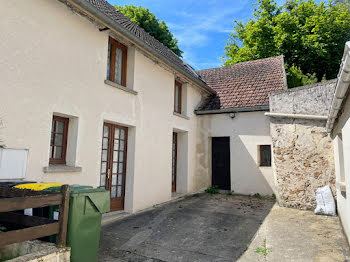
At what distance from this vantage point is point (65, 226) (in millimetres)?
2807

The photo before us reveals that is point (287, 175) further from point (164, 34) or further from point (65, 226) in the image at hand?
point (164, 34)

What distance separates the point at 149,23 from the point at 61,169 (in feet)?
63.9

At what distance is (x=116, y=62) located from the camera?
258 inches

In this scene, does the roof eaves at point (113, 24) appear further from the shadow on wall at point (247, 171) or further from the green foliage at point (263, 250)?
the green foliage at point (263, 250)

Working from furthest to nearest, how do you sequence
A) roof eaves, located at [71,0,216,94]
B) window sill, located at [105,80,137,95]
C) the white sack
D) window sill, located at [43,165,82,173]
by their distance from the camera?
the white sack, window sill, located at [105,80,137,95], roof eaves, located at [71,0,216,94], window sill, located at [43,165,82,173]

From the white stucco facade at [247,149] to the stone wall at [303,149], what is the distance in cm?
164

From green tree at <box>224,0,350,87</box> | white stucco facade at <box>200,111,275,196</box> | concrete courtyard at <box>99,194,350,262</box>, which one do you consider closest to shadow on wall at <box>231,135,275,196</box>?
white stucco facade at <box>200,111,275,196</box>

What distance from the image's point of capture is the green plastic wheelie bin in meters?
2.96

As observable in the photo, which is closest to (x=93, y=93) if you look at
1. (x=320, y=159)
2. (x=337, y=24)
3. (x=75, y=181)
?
(x=75, y=181)

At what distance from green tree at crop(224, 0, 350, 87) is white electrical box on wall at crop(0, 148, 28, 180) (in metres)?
19.0

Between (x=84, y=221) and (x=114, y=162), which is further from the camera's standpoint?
(x=114, y=162)

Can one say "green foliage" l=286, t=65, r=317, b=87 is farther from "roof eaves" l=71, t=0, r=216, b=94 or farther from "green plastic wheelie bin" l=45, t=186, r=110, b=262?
"green plastic wheelie bin" l=45, t=186, r=110, b=262

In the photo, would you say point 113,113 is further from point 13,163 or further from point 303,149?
point 303,149

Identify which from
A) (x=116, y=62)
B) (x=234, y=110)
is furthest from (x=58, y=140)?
(x=234, y=110)
